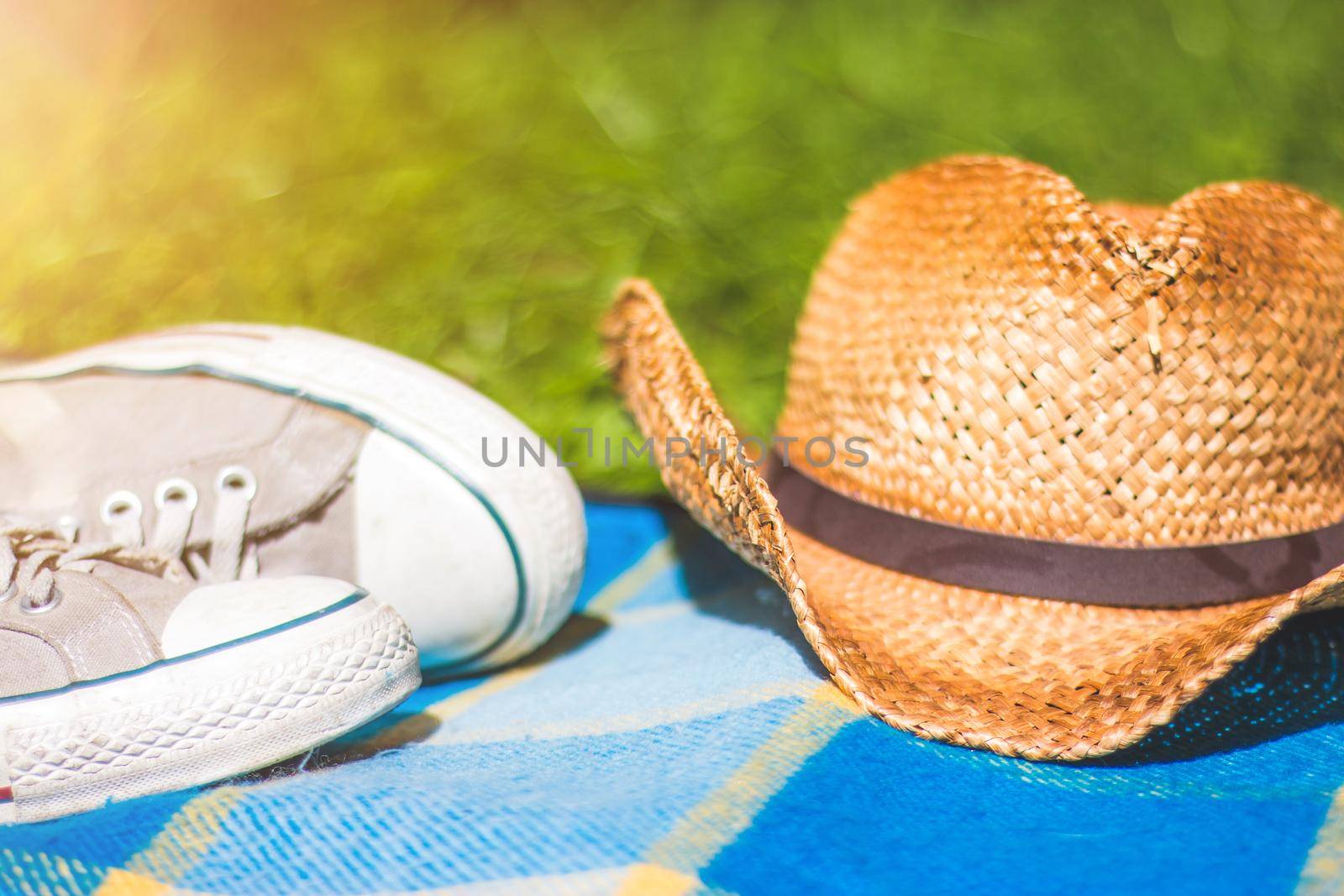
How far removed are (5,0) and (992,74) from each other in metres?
1.66

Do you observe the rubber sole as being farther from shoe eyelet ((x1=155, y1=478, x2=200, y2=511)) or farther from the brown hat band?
the brown hat band

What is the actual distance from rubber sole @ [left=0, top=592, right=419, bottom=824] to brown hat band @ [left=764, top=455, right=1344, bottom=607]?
1.65 feet

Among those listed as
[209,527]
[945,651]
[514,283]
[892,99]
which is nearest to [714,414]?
[945,651]

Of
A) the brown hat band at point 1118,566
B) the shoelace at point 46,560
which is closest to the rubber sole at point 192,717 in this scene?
the shoelace at point 46,560

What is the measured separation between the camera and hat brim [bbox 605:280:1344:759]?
802mm

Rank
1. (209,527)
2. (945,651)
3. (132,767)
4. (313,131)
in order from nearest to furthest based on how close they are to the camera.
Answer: (132,767), (945,651), (209,527), (313,131)

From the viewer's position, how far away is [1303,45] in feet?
6.01

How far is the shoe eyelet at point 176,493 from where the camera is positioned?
1.02 meters

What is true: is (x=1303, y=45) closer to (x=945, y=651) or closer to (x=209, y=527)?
(x=945, y=651)

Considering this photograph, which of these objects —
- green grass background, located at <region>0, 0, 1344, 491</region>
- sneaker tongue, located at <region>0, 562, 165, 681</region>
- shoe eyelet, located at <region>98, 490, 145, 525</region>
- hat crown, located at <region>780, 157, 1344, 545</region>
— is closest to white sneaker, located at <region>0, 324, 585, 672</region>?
shoe eyelet, located at <region>98, 490, 145, 525</region>

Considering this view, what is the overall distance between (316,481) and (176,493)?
0.15 metres

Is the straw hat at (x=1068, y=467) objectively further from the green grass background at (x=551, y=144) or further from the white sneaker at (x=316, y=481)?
the green grass background at (x=551, y=144)

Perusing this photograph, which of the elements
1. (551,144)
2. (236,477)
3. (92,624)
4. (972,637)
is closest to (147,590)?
(92,624)

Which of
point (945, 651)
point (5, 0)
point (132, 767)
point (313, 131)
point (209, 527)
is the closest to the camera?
point (132, 767)
